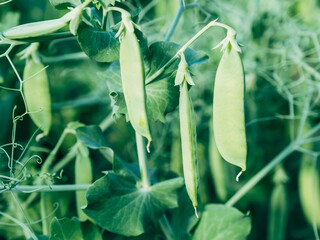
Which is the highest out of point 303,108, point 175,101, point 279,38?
point 175,101

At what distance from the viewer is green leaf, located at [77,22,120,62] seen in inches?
23.0

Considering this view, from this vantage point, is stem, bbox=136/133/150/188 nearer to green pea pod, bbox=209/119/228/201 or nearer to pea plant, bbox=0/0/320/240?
pea plant, bbox=0/0/320/240

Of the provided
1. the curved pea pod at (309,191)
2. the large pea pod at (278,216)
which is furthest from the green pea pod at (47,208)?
the curved pea pod at (309,191)

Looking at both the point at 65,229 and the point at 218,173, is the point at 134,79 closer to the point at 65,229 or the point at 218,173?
the point at 65,229

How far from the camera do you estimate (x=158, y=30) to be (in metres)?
1.22

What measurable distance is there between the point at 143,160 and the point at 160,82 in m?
0.14

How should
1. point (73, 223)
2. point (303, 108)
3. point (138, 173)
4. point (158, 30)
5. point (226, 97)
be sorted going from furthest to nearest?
point (158, 30)
point (303, 108)
point (138, 173)
point (73, 223)
point (226, 97)

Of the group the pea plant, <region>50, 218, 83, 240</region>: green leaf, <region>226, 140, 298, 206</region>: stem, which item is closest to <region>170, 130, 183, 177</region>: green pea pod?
the pea plant

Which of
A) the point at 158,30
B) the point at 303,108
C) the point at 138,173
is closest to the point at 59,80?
the point at 158,30

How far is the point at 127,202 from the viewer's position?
2.47 ft

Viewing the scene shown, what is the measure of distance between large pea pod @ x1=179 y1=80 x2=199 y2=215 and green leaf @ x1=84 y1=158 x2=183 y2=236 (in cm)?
18

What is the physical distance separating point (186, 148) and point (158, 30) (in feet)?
2.35

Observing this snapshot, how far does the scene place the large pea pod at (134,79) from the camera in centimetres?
51

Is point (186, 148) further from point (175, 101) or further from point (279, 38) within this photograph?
point (279, 38)
